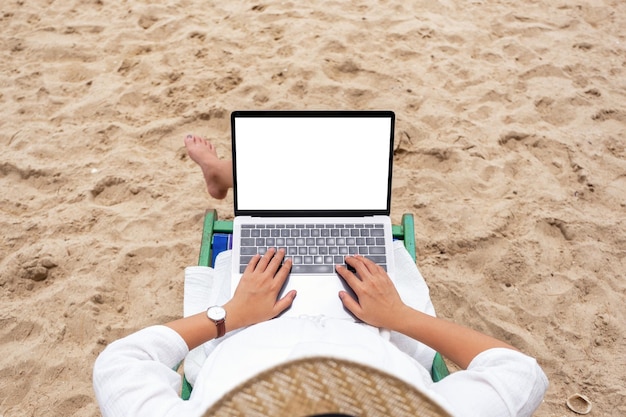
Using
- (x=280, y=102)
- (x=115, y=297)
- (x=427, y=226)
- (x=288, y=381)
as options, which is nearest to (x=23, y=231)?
(x=115, y=297)

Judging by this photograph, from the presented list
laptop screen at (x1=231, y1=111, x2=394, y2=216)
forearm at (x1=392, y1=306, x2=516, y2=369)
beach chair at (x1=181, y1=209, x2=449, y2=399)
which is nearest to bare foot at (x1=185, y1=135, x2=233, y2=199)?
beach chair at (x1=181, y1=209, x2=449, y2=399)

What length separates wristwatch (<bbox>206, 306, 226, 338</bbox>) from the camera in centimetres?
140

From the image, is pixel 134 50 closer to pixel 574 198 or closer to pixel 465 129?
pixel 465 129

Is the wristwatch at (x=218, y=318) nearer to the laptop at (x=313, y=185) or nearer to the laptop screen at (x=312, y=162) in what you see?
the laptop at (x=313, y=185)

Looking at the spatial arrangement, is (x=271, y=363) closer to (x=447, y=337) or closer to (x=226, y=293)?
(x=447, y=337)

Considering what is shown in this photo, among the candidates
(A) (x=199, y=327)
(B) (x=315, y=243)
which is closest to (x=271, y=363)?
(A) (x=199, y=327)

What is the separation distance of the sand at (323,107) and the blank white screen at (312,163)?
0.71m

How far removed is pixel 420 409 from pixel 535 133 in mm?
2473

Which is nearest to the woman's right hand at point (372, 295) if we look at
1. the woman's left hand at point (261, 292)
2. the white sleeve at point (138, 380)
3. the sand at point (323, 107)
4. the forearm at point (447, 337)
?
the forearm at point (447, 337)

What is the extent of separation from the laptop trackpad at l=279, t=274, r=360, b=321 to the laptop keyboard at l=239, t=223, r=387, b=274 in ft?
0.10

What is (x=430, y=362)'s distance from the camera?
160cm

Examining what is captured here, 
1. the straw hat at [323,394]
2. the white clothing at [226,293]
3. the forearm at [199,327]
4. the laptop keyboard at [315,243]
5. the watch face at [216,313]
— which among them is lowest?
the white clothing at [226,293]

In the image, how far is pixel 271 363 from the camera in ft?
3.34

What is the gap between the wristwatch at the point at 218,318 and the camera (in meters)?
1.40
